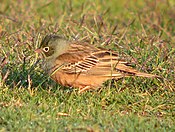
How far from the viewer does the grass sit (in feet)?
21.9

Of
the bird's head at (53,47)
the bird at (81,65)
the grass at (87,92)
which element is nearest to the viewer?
the grass at (87,92)

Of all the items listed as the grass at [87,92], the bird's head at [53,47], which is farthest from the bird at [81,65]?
the grass at [87,92]

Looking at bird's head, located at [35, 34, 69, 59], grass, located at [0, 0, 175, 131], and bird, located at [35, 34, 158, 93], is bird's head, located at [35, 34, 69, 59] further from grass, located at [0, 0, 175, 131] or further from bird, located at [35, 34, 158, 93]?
grass, located at [0, 0, 175, 131]

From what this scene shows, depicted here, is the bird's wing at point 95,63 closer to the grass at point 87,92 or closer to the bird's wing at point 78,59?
the bird's wing at point 78,59

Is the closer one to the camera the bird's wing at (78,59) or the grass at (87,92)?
the grass at (87,92)

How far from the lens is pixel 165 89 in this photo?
7.98 metres

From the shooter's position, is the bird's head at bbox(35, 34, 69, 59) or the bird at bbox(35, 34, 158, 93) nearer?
the bird at bbox(35, 34, 158, 93)

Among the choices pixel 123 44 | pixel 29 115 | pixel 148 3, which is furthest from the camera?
pixel 148 3

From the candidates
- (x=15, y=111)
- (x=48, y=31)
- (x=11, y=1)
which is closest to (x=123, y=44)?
(x=48, y=31)

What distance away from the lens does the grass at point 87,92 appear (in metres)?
6.69

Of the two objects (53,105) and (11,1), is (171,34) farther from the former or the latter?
(53,105)

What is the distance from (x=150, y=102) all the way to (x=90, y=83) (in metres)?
0.86

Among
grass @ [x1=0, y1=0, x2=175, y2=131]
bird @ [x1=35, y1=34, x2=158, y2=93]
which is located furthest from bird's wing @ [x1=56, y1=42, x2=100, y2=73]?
grass @ [x1=0, y1=0, x2=175, y2=131]

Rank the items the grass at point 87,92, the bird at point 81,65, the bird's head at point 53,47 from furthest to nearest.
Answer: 1. the bird's head at point 53,47
2. the bird at point 81,65
3. the grass at point 87,92
